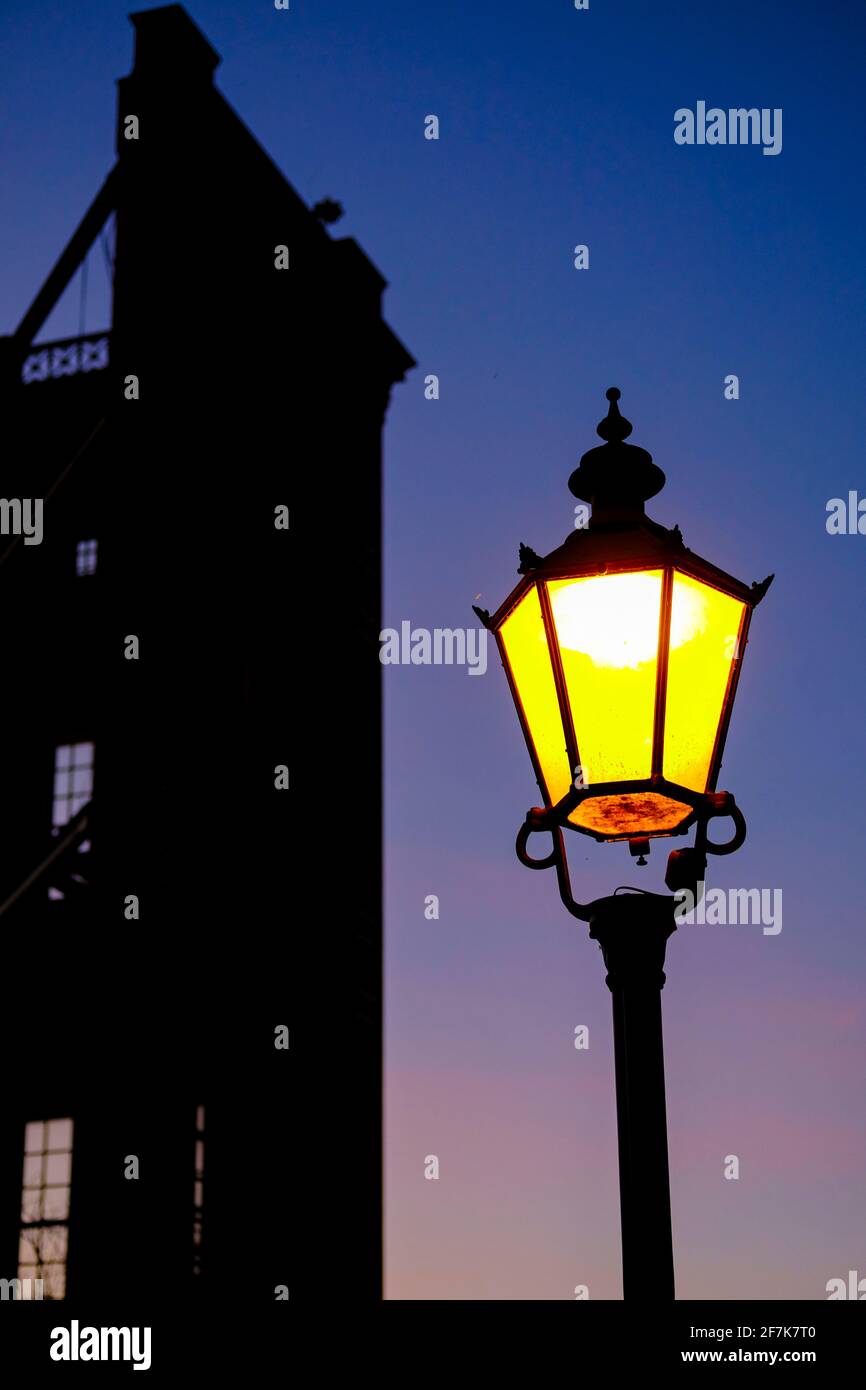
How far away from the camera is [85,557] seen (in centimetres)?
2211

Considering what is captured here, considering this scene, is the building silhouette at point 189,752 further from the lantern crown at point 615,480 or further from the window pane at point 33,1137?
the lantern crown at point 615,480

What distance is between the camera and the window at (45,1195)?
17.7 metres

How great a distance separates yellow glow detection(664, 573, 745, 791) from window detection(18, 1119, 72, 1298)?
1511 centimetres

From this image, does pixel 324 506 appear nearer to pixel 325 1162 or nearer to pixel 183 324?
pixel 183 324

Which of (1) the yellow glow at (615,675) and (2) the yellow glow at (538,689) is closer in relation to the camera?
(1) the yellow glow at (615,675)

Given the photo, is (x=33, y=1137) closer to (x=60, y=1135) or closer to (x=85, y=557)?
(x=60, y=1135)

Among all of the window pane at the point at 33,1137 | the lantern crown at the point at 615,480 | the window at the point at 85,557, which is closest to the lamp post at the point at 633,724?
the lantern crown at the point at 615,480

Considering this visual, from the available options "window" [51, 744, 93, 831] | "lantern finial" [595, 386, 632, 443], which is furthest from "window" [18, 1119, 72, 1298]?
"lantern finial" [595, 386, 632, 443]

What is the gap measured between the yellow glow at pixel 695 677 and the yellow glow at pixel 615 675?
67 millimetres

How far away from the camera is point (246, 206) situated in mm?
22594

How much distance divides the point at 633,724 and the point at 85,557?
61.7ft

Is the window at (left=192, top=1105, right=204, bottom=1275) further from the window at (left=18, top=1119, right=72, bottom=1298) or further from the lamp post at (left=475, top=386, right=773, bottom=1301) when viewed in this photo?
the lamp post at (left=475, top=386, right=773, bottom=1301)

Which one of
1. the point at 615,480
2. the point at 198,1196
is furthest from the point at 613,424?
the point at 198,1196

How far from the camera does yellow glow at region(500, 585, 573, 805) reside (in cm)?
439
